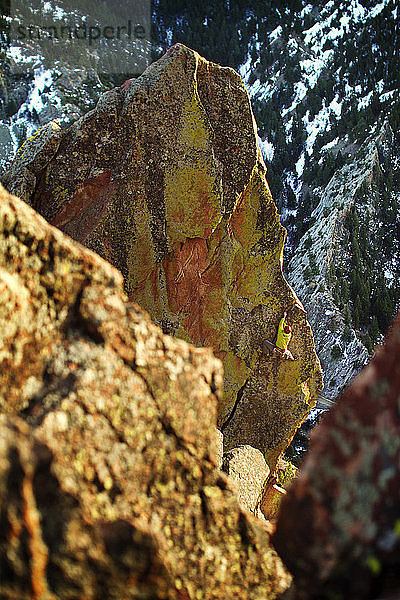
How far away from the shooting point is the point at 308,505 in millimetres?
3867

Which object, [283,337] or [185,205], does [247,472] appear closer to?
[283,337]

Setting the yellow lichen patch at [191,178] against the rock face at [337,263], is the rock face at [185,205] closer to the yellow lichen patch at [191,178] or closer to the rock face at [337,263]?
the yellow lichen patch at [191,178]

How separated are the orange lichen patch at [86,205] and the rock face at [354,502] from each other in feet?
34.0

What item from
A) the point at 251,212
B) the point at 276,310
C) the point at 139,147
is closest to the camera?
the point at 139,147

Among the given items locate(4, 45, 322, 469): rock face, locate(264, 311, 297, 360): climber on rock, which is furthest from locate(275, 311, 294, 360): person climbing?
locate(4, 45, 322, 469): rock face

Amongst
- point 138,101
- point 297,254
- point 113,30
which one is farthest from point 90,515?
point 113,30

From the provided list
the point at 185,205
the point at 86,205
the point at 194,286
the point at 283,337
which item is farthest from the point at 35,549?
the point at 283,337

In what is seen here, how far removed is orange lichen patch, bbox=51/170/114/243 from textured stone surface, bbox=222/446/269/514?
778 cm

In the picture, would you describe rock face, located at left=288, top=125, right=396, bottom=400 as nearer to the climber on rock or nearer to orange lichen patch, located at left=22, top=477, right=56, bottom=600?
the climber on rock

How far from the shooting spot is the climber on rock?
52.9 feet

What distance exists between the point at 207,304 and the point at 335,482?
12.1 metres

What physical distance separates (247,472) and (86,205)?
29.2 ft

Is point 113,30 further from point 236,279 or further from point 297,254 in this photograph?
point 236,279

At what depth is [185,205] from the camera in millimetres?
13805
